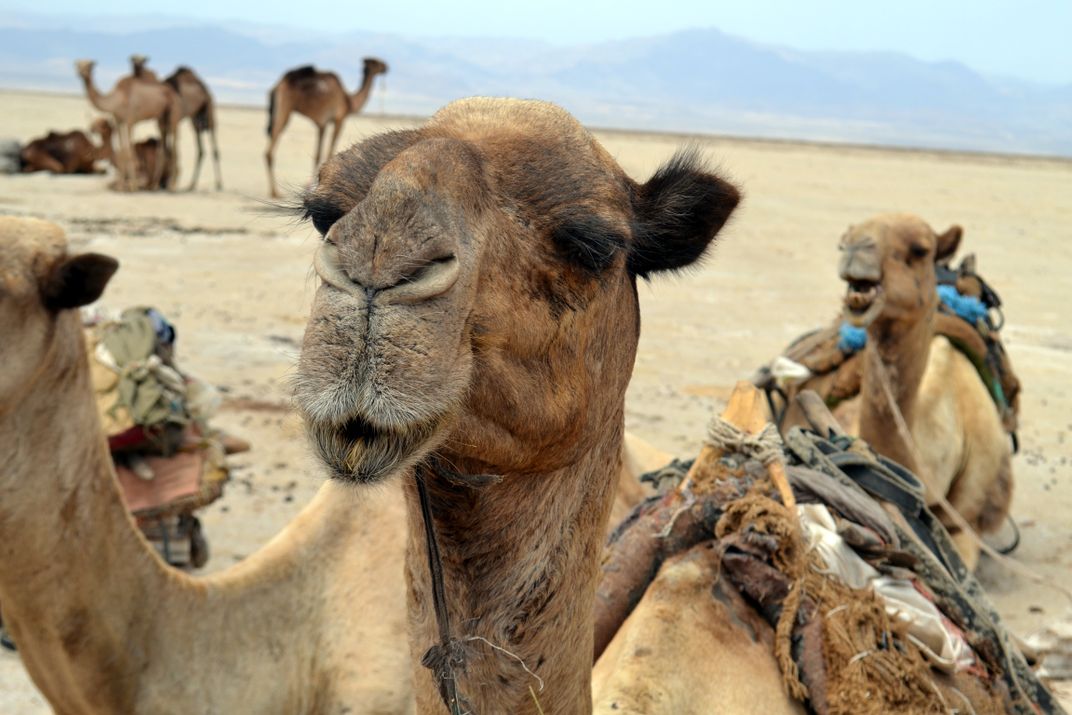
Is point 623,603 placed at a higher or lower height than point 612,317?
lower

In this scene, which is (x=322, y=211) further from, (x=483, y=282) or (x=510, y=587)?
(x=510, y=587)

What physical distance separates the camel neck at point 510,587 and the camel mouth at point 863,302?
332 centimetres

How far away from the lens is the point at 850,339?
632 cm

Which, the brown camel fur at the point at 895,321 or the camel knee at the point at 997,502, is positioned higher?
the brown camel fur at the point at 895,321

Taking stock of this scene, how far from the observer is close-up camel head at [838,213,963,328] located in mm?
5082

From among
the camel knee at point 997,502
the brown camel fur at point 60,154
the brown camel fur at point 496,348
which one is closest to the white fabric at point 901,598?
the brown camel fur at point 496,348

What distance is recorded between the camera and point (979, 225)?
22.5 metres

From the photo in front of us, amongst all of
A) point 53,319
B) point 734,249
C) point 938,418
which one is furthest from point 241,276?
point 53,319

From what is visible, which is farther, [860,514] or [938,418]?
[938,418]

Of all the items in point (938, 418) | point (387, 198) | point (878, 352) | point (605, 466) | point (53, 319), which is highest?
point (387, 198)

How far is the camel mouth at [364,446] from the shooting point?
1513mm

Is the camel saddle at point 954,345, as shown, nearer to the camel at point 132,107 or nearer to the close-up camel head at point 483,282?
the close-up camel head at point 483,282

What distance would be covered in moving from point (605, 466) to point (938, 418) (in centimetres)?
444

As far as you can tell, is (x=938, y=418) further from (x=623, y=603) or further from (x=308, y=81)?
(x=308, y=81)
